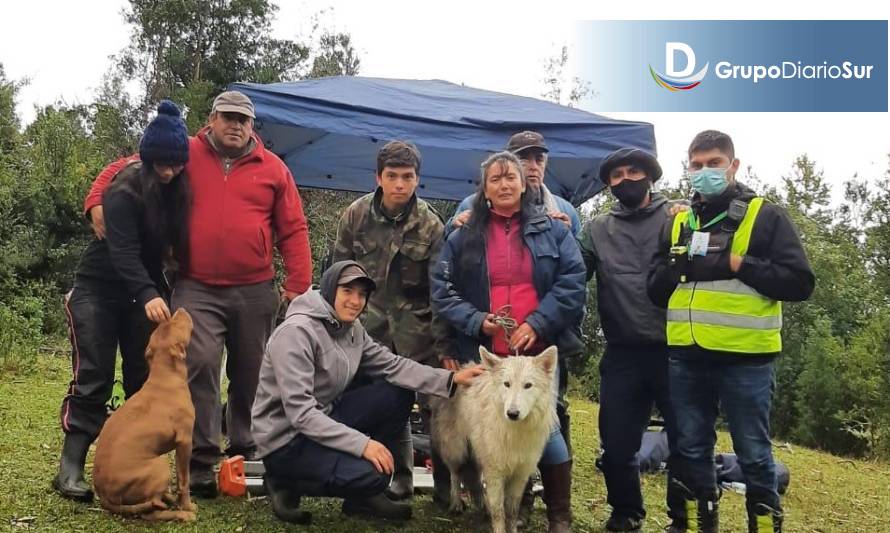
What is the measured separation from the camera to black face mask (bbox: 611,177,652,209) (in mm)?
3869

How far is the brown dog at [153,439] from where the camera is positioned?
10.4ft

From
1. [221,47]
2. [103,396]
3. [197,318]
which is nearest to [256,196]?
[197,318]

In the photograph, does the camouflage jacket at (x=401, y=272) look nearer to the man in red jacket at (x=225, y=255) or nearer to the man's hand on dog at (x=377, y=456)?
the man in red jacket at (x=225, y=255)

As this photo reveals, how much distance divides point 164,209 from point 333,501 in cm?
195

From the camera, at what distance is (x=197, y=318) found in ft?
12.5

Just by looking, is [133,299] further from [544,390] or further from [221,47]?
[221,47]

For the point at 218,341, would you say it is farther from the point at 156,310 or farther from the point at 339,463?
the point at 339,463

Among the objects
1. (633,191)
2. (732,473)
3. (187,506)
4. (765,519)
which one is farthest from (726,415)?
(187,506)

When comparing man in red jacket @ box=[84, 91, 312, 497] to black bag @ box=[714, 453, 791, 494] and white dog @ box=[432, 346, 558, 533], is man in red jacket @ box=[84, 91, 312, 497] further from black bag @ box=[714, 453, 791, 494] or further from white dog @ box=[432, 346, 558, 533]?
black bag @ box=[714, 453, 791, 494]

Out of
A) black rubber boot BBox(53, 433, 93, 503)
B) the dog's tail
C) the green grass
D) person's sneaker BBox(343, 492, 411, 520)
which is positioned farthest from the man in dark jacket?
black rubber boot BBox(53, 433, 93, 503)

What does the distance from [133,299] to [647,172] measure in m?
2.93

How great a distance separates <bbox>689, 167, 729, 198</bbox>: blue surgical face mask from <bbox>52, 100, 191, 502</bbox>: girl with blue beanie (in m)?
2.62

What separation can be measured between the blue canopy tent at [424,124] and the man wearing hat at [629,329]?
5.42 feet

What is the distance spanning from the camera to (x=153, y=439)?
10.5 ft
